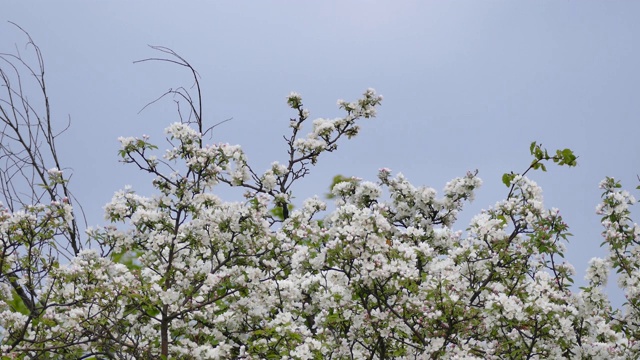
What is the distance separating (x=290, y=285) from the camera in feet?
26.3

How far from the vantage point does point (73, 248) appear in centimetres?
1008

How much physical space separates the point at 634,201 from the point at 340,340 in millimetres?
4593

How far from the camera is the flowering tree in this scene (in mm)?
7141

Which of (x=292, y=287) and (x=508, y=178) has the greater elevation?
(x=508, y=178)

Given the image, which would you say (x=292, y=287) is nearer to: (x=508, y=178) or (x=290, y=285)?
(x=290, y=285)

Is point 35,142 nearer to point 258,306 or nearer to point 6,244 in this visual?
point 6,244

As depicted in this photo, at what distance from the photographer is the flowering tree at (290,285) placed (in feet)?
23.4

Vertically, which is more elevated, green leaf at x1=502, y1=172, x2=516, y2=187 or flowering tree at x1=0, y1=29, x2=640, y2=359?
green leaf at x1=502, y1=172, x2=516, y2=187

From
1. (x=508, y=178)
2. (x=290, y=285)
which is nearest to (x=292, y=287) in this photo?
(x=290, y=285)

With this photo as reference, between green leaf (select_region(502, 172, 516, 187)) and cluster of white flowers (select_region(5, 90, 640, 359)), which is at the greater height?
green leaf (select_region(502, 172, 516, 187))

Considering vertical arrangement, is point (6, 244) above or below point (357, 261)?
above

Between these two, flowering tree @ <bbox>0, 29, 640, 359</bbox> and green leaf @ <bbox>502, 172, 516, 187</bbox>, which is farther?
green leaf @ <bbox>502, 172, 516, 187</bbox>

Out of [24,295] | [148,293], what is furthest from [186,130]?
[24,295]

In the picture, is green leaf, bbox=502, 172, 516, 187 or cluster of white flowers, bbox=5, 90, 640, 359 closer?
cluster of white flowers, bbox=5, 90, 640, 359
